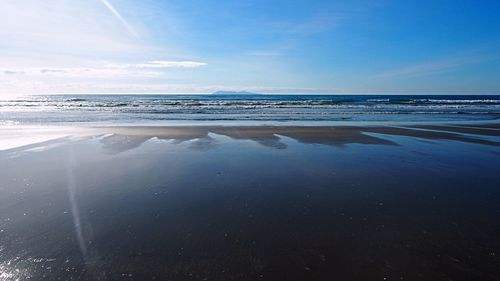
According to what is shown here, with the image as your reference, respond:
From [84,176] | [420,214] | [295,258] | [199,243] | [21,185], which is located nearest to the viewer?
[295,258]

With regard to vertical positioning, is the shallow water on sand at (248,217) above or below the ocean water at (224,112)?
above

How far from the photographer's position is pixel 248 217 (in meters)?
4.68

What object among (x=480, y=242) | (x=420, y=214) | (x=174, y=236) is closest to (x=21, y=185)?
(x=174, y=236)

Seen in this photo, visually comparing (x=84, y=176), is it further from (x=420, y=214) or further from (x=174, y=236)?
(x=420, y=214)

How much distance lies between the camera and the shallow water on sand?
335 cm

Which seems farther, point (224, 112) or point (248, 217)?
point (224, 112)

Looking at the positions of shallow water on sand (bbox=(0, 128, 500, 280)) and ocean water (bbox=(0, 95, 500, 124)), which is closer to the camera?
shallow water on sand (bbox=(0, 128, 500, 280))

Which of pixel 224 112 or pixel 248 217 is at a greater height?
pixel 248 217

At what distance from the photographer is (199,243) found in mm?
3861

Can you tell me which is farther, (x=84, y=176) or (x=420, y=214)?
(x=84, y=176)

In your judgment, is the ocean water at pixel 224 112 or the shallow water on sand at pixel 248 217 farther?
the ocean water at pixel 224 112

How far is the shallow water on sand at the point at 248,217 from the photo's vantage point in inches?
132

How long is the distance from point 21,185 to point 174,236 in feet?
14.2

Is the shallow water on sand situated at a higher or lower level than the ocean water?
higher
